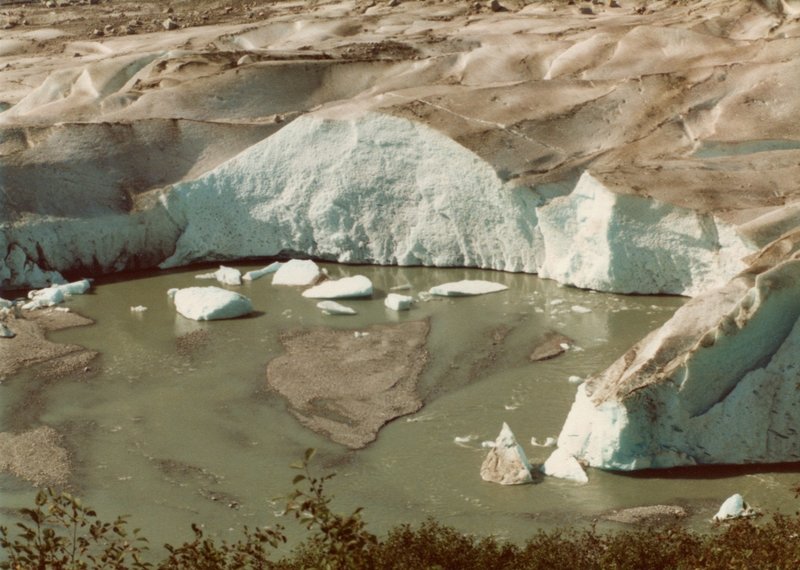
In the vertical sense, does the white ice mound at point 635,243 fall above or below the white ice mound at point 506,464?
below

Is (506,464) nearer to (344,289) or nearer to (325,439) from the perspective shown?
(325,439)

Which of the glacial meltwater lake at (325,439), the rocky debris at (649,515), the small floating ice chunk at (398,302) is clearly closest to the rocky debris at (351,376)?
the glacial meltwater lake at (325,439)

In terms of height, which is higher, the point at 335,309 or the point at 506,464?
the point at 506,464

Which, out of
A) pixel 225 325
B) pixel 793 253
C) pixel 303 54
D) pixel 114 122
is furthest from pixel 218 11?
pixel 793 253

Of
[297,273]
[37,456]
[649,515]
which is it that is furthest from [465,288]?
[649,515]

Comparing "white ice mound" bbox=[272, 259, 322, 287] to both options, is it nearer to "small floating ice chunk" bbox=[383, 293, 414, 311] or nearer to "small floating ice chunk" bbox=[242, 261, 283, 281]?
"small floating ice chunk" bbox=[242, 261, 283, 281]

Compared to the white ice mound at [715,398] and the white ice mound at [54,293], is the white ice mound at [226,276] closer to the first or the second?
the white ice mound at [54,293]

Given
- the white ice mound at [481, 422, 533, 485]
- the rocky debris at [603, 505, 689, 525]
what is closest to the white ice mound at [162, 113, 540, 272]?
the white ice mound at [481, 422, 533, 485]
